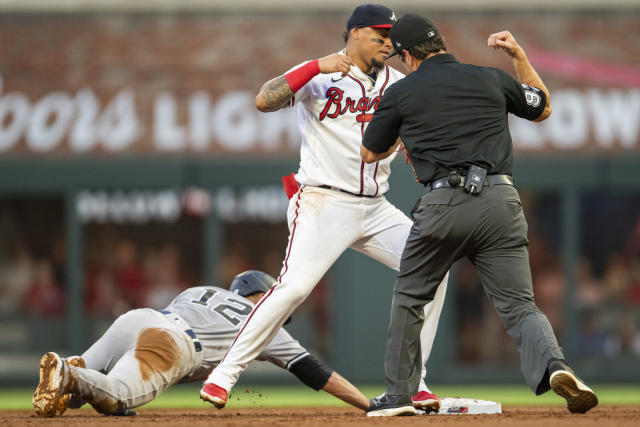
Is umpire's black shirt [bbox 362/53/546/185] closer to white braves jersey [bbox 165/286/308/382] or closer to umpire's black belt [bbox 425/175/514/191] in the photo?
umpire's black belt [bbox 425/175/514/191]

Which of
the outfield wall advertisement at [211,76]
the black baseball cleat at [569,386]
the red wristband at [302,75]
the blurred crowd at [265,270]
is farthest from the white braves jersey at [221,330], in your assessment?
the outfield wall advertisement at [211,76]

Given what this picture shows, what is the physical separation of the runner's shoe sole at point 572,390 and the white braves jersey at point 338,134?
1.54 meters

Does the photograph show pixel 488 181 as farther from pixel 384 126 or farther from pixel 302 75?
pixel 302 75

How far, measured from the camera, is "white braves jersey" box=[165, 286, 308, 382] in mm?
6105

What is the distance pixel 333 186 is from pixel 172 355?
1308 millimetres

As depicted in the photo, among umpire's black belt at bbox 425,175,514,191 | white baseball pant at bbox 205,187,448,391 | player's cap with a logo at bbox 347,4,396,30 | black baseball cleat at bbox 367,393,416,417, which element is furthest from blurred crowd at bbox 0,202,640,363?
umpire's black belt at bbox 425,175,514,191

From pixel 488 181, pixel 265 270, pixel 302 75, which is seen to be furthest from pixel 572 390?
pixel 265 270

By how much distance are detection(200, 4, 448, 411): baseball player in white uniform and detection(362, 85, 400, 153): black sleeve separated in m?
0.18

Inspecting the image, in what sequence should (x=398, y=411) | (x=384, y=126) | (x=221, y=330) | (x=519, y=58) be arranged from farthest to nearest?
1. (x=221, y=330)
2. (x=519, y=58)
3. (x=398, y=411)
4. (x=384, y=126)

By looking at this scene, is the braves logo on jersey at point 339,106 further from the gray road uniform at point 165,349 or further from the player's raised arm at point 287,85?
the gray road uniform at point 165,349

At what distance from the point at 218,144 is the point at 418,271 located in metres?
7.45

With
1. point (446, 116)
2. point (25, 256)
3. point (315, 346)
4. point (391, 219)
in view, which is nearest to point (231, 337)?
point (391, 219)

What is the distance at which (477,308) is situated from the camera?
12414 mm

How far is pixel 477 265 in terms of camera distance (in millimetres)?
5395
